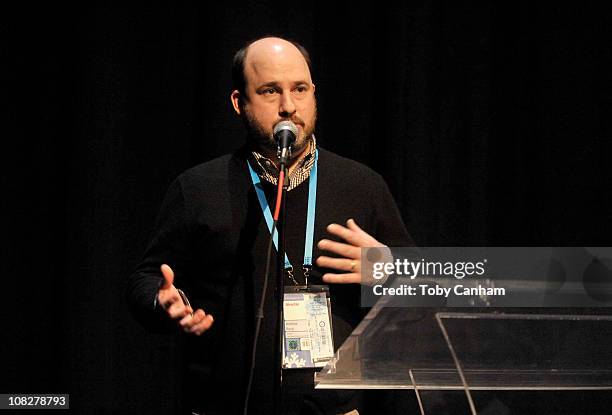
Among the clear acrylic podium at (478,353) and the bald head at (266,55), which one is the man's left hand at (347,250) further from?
the bald head at (266,55)

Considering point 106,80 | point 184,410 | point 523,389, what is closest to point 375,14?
point 106,80

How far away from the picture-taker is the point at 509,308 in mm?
1200

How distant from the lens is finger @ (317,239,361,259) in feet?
5.35

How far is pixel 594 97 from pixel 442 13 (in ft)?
2.21

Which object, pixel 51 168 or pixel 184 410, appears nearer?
pixel 184 410

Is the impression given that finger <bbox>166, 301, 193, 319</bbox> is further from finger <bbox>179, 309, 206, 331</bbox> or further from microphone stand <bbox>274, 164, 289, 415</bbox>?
microphone stand <bbox>274, 164, 289, 415</bbox>

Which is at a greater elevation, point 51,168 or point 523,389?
point 51,168

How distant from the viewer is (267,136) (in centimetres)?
212

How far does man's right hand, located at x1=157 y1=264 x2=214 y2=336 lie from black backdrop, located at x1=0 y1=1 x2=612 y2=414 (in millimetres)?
1309

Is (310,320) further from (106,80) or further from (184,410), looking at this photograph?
(106,80)

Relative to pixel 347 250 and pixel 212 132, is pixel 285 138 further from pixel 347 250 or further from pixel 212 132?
pixel 212 132

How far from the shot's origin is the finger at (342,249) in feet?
5.35

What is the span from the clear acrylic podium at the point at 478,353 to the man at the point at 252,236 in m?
0.67

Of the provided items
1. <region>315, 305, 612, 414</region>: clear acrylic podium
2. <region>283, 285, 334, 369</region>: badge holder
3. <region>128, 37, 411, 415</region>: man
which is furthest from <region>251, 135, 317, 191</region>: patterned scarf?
<region>315, 305, 612, 414</region>: clear acrylic podium
